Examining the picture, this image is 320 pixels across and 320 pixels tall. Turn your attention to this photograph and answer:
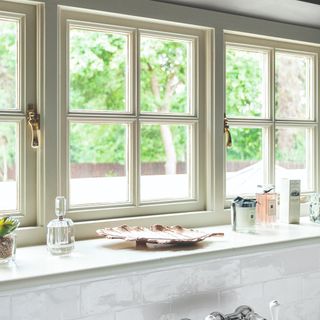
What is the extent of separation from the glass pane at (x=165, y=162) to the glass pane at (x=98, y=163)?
0.09 m

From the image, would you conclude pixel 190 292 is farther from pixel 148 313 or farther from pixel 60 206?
pixel 60 206

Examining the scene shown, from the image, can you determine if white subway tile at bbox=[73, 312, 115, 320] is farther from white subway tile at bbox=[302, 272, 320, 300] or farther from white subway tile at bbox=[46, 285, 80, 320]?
white subway tile at bbox=[302, 272, 320, 300]

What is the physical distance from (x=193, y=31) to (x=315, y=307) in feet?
4.03

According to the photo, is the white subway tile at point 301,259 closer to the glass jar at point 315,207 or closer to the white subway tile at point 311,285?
the white subway tile at point 311,285

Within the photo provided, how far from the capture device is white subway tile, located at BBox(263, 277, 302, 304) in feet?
6.07

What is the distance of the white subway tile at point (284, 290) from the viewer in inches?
72.8

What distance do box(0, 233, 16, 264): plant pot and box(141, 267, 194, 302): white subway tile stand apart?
1.35ft

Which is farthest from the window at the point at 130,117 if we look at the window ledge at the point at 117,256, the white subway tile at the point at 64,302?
the white subway tile at the point at 64,302

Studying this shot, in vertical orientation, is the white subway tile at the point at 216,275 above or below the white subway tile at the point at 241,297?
above

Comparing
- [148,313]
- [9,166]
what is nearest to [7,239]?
[9,166]

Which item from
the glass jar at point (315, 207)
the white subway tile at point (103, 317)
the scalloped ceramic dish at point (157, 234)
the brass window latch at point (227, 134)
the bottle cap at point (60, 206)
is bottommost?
the white subway tile at point (103, 317)

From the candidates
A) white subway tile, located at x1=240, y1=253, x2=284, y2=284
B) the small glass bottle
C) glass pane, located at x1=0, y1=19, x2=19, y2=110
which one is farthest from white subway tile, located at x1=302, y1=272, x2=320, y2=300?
glass pane, located at x1=0, y1=19, x2=19, y2=110

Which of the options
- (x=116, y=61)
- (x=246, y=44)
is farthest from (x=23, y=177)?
(x=246, y=44)

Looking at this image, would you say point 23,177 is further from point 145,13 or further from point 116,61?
point 145,13
